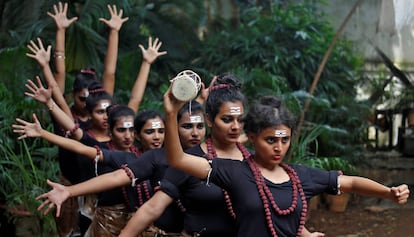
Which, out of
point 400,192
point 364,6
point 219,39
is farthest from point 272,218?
point 364,6

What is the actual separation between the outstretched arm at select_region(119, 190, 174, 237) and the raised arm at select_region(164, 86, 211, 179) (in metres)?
0.45

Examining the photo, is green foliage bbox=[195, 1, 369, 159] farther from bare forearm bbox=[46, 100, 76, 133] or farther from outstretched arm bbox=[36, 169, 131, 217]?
outstretched arm bbox=[36, 169, 131, 217]

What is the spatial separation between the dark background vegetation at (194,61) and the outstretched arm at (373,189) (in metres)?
3.34

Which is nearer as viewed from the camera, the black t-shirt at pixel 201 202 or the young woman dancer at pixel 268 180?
the young woman dancer at pixel 268 180

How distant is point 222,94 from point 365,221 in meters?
4.52

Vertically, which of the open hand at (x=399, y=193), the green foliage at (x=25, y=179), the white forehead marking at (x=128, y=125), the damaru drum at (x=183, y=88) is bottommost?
the green foliage at (x=25, y=179)

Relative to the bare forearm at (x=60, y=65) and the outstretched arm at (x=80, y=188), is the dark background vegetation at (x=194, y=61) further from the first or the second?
the outstretched arm at (x=80, y=188)

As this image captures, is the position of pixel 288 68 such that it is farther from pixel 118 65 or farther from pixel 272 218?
pixel 272 218

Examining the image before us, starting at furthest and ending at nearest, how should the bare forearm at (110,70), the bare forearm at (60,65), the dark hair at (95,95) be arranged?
1. the bare forearm at (110,70)
2. the bare forearm at (60,65)
3. the dark hair at (95,95)

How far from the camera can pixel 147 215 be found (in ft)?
10.4

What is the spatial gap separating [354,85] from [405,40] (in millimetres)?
1770

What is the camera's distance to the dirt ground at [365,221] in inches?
267

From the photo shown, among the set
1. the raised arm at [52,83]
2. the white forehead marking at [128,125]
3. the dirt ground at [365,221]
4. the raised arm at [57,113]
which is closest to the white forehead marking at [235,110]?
the white forehead marking at [128,125]

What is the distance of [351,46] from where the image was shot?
10141 millimetres
